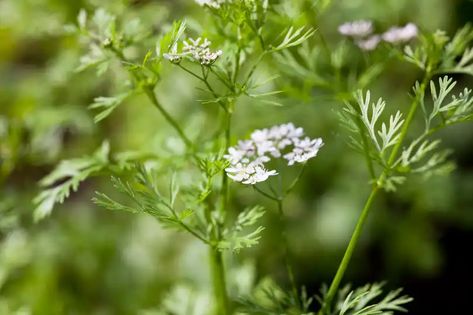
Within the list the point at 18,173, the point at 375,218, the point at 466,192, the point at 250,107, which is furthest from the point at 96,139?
the point at 466,192

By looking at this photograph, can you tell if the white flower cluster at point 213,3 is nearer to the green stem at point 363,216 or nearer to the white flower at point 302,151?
the white flower at point 302,151

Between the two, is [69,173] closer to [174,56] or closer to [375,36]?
[174,56]

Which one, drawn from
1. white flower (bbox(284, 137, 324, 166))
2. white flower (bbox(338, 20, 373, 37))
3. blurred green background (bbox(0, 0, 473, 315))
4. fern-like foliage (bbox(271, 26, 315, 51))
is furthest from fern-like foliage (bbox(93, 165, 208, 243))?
blurred green background (bbox(0, 0, 473, 315))

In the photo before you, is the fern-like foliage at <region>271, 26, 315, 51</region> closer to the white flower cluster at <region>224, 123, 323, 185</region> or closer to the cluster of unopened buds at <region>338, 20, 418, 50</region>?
the white flower cluster at <region>224, 123, 323, 185</region>

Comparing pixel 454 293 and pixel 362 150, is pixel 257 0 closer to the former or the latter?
pixel 362 150

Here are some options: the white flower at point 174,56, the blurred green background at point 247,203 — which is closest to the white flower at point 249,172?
the white flower at point 174,56

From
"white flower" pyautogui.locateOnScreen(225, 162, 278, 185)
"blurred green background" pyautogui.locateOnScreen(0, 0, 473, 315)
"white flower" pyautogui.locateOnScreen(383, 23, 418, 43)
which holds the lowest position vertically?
"blurred green background" pyautogui.locateOnScreen(0, 0, 473, 315)
